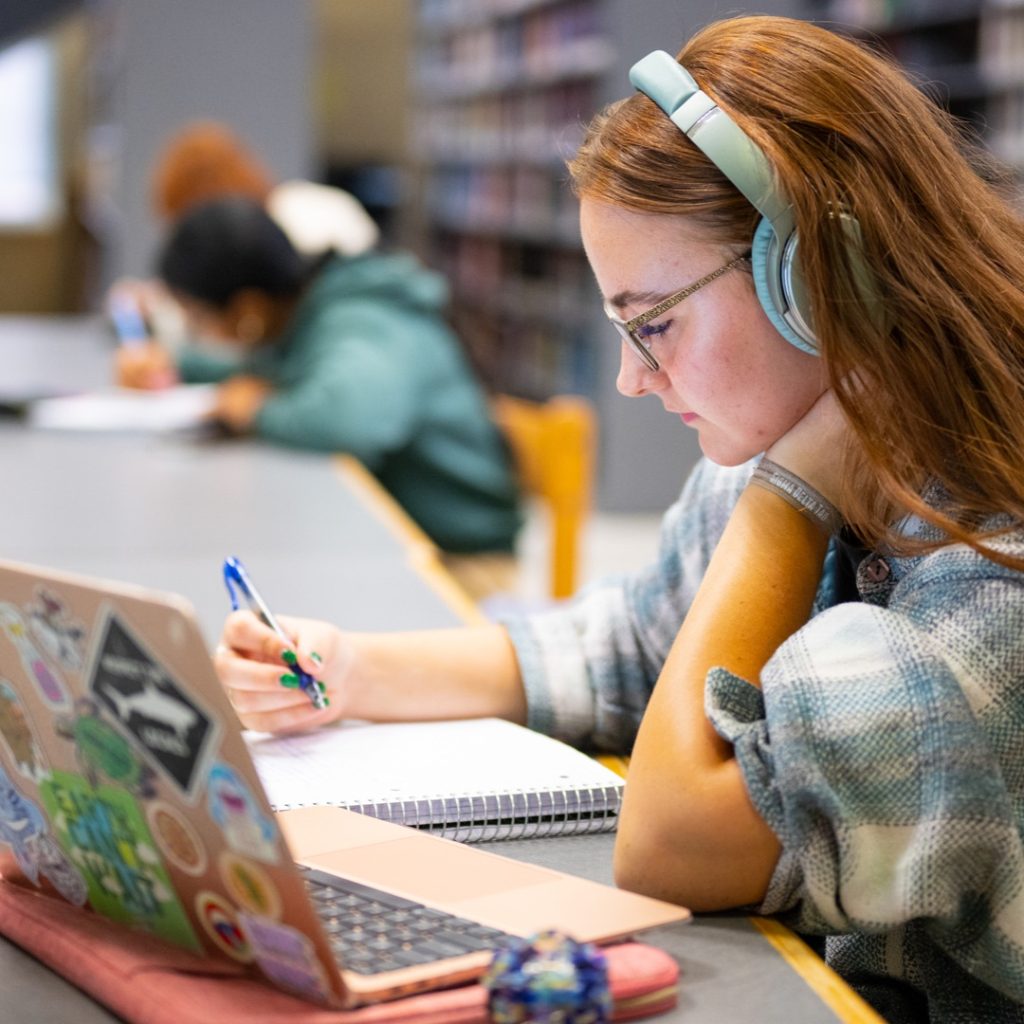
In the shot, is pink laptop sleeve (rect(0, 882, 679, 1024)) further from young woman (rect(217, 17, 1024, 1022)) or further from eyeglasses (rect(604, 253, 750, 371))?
eyeglasses (rect(604, 253, 750, 371))

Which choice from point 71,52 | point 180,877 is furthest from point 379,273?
point 71,52

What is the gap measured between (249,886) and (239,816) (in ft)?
0.11

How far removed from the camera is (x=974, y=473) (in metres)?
0.86

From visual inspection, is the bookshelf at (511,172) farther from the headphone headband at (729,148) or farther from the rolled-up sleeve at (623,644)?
the headphone headband at (729,148)

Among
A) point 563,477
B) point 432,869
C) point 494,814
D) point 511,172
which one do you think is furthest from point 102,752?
point 511,172

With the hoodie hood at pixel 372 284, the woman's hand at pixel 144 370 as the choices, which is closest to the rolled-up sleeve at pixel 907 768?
the hoodie hood at pixel 372 284

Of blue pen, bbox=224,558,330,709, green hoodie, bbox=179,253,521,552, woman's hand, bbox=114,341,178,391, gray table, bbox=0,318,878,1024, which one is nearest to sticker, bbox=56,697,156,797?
gray table, bbox=0,318,878,1024

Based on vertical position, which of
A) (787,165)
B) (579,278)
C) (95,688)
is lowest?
(579,278)

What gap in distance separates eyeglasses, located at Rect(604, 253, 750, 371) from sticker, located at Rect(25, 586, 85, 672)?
41 cm

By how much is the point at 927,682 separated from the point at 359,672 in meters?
0.46

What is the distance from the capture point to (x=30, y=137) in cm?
907

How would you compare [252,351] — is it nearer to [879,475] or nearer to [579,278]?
[879,475]

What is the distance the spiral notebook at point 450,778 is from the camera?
0.95 m

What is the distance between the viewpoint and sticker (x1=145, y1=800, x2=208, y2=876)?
67cm
